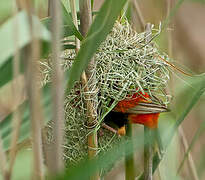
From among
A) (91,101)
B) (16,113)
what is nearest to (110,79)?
(91,101)

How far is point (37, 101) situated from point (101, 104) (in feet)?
1.60

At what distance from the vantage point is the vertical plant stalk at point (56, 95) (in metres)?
0.55

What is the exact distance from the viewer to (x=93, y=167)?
0.48 m

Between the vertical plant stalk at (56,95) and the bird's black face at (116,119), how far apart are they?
0.48 m

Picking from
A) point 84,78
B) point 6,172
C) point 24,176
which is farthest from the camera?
point 24,176

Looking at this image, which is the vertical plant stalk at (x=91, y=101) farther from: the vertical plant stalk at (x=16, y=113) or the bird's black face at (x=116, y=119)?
the vertical plant stalk at (x=16, y=113)

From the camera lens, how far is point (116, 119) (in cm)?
104

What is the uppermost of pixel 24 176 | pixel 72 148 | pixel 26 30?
pixel 26 30

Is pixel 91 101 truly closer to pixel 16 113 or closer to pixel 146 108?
pixel 146 108

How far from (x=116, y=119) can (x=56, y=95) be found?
1.65 ft

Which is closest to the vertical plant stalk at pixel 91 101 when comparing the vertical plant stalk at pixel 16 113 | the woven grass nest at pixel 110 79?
the woven grass nest at pixel 110 79

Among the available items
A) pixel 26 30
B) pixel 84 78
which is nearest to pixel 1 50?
pixel 26 30

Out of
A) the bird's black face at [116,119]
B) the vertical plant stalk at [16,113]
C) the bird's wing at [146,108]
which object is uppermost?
the vertical plant stalk at [16,113]

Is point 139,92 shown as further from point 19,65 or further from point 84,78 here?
point 19,65
